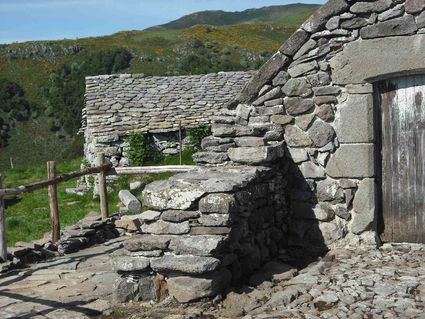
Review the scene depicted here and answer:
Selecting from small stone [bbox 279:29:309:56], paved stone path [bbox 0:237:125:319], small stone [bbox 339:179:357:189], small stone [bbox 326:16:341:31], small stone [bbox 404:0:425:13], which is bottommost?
paved stone path [bbox 0:237:125:319]

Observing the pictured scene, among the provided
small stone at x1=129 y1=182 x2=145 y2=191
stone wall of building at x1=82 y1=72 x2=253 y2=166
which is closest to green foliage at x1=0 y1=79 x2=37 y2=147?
stone wall of building at x1=82 y1=72 x2=253 y2=166

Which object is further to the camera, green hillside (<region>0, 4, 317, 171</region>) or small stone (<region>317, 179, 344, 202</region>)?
green hillside (<region>0, 4, 317, 171</region>)

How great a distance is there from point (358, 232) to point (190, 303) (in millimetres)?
2611

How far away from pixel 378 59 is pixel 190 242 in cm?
315

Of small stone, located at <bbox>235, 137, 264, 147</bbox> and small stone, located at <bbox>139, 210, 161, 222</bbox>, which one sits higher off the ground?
small stone, located at <bbox>235, 137, 264, 147</bbox>

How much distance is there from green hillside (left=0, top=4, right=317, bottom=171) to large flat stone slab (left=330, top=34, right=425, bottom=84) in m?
27.5

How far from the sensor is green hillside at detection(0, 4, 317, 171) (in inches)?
1599

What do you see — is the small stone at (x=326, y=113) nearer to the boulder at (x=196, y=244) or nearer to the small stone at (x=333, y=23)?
the small stone at (x=333, y=23)

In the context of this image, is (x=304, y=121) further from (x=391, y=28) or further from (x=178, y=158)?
(x=178, y=158)

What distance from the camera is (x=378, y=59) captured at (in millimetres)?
6844

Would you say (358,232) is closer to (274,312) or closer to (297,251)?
(297,251)

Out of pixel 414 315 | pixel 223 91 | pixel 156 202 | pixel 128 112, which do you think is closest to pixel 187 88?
pixel 223 91

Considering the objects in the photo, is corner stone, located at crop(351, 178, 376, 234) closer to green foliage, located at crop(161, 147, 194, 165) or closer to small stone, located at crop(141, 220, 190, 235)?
small stone, located at crop(141, 220, 190, 235)

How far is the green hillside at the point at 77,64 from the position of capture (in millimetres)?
40625
